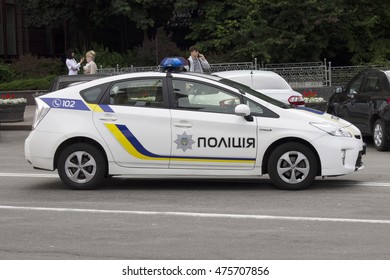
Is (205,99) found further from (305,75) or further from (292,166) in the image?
(305,75)

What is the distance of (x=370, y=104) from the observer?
16375 millimetres

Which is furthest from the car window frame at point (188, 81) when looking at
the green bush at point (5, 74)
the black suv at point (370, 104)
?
the green bush at point (5, 74)

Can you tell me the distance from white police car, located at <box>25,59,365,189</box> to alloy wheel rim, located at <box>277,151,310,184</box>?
13 mm

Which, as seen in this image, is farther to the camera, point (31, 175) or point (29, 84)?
point (29, 84)

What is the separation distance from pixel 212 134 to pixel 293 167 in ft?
3.61

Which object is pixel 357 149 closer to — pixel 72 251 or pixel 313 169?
pixel 313 169

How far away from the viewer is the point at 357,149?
10922 mm

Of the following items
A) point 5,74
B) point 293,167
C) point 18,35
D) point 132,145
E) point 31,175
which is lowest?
point 31,175

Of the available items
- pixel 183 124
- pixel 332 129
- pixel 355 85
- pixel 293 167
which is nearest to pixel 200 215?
pixel 183 124

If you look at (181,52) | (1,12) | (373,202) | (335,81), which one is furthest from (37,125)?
(1,12)

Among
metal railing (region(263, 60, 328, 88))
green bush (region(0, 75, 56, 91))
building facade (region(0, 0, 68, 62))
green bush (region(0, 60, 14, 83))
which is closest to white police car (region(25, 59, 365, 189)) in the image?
metal railing (region(263, 60, 328, 88))

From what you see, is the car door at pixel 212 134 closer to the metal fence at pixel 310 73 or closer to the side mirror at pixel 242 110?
the side mirror at pixel 242 110

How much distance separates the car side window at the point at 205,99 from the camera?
11.0m

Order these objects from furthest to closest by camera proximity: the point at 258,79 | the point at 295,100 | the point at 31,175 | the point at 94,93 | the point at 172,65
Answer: the point at 258,79
the point at 295,100
the point at 31,175
the point at 172,65
the point at 94,93
